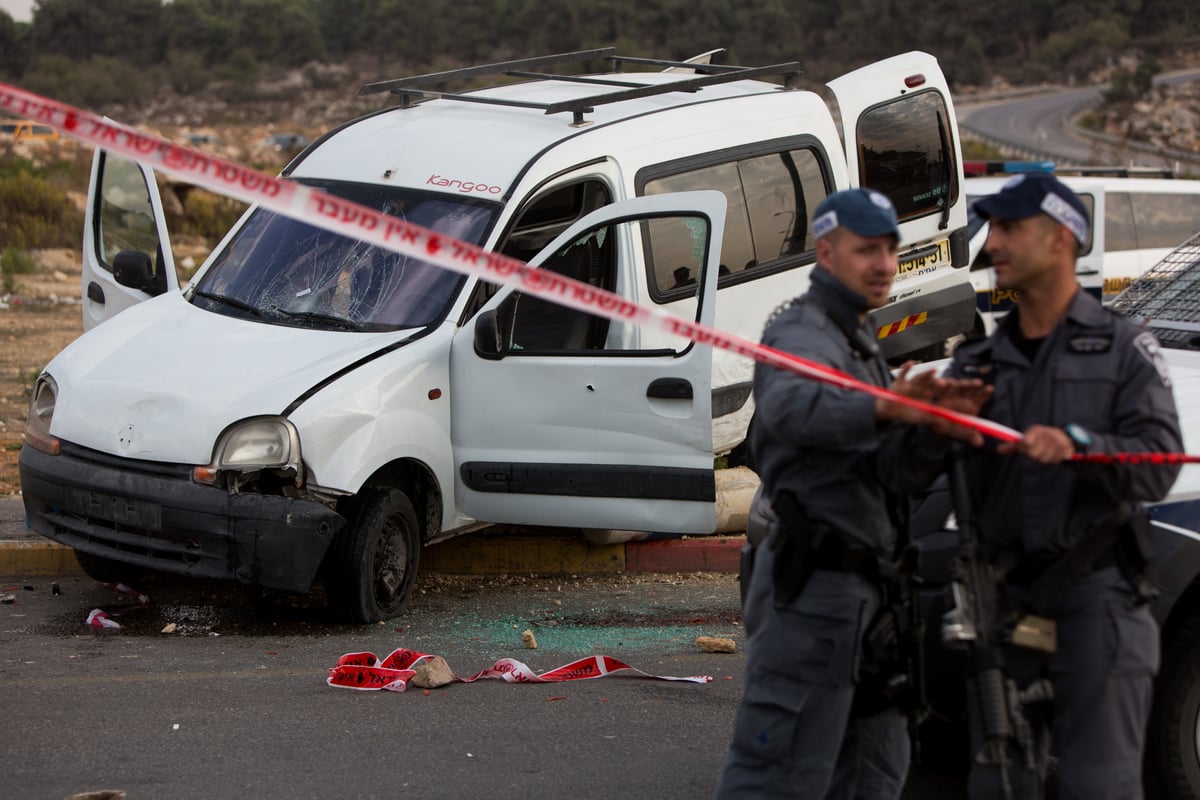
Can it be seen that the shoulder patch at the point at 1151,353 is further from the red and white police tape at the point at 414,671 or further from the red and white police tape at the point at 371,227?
the red and white police tape at the point at 414,671

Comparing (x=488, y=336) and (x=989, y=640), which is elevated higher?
(x=488, y=336)

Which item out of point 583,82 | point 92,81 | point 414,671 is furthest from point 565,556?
point 92,81

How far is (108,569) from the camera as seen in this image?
6945 mm

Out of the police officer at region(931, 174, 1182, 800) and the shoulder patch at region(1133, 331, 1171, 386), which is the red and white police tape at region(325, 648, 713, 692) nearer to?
the police officer at region(931, 174, 1182, 800)

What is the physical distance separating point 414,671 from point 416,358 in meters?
1.45

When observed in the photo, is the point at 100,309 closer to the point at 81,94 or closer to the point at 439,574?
the point at 439,574

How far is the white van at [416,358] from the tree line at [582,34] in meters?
71.2

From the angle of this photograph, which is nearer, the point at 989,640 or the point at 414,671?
the point at 989,640

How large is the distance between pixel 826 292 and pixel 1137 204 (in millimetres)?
12040

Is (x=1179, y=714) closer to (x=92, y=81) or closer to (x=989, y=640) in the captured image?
(x=989, y=640)

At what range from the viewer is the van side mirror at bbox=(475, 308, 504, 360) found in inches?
256

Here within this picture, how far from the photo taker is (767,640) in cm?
357

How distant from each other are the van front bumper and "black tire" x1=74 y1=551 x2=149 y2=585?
0.51 metres

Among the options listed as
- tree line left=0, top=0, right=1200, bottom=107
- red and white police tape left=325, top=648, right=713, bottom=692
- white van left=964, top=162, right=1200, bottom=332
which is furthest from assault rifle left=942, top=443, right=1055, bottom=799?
tree line left=0, top=0, right=1200, bottom=107
